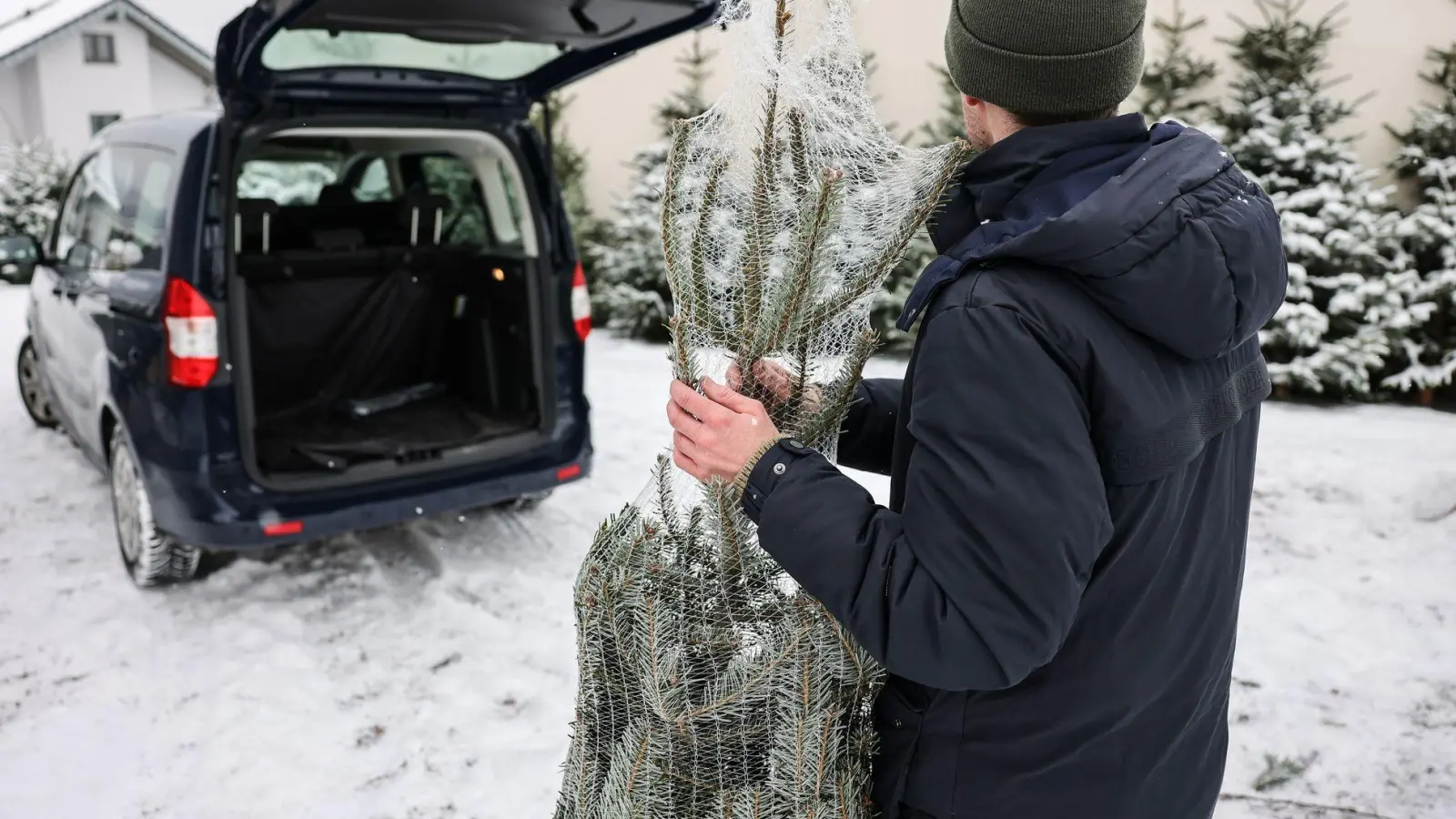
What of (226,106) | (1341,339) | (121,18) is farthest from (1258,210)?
(121,18)

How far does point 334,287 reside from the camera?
4719 millimetres

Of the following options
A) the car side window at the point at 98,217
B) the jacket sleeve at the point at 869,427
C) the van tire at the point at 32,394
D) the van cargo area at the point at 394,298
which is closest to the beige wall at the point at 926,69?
the van cargo area at the point at 394,298

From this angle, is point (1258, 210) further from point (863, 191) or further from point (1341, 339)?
point (1341, 339)

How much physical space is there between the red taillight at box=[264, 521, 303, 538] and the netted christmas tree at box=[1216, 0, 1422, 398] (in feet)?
19.2

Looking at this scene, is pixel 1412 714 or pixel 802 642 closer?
pixel 802 642

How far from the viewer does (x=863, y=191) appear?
4.69ft

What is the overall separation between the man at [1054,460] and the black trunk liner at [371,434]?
3030 mm

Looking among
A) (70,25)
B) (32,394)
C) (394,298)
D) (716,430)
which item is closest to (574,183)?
(32,394)

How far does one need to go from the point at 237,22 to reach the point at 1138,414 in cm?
301

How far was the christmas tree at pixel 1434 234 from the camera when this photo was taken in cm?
649

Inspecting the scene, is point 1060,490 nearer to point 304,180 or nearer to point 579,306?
point 579,306

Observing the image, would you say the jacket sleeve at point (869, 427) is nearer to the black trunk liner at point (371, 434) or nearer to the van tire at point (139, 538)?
the black trunk liner at point (371, 434)

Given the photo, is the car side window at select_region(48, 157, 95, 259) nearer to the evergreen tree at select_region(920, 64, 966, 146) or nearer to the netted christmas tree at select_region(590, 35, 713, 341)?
the netted christmas tree at select_region(590, 35, 713, 341)

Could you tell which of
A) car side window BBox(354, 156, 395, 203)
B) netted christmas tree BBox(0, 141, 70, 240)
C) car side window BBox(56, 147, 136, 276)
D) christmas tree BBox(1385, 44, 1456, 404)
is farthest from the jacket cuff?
netted christmas tree BBox(0, 141, 70, 240)
